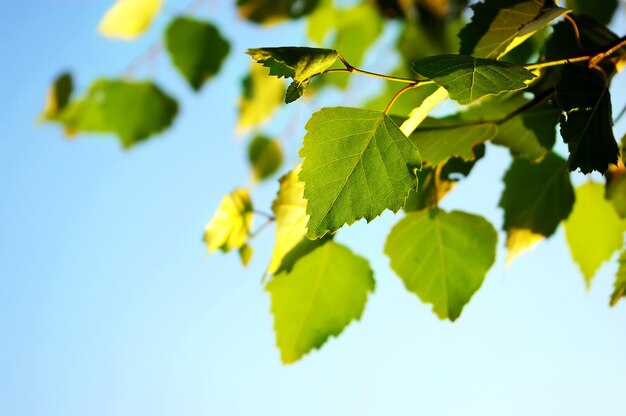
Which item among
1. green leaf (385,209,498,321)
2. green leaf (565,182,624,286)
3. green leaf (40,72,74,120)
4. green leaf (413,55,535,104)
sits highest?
green leaf (413,55,535,104)

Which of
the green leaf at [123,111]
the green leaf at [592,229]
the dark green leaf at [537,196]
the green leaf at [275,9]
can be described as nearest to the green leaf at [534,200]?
the dark green leaf at [537,196]

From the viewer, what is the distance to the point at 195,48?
0.91m

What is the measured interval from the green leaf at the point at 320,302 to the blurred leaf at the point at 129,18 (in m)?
0.55

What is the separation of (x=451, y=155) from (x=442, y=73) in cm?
13

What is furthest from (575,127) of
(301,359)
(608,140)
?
(301,359)

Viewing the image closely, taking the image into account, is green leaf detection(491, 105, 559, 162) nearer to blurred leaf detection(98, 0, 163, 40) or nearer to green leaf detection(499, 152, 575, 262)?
green leaf detection(499, 152, 575, 262)

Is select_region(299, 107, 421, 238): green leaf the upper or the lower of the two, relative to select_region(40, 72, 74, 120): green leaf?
upper

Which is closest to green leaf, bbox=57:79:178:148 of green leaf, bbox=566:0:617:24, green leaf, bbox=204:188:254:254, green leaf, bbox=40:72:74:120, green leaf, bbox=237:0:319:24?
green leaf, bbox=40:72:74:120

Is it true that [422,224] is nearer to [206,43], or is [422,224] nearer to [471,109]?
[471,109]

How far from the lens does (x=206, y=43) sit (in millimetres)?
916

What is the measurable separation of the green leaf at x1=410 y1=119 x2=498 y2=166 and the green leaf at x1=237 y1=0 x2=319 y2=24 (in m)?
0.51

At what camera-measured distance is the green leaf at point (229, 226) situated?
494 millimetres

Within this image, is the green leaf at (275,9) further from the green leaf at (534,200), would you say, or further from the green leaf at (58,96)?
the green leaf at (534,200)

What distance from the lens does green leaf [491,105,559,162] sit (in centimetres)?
37
